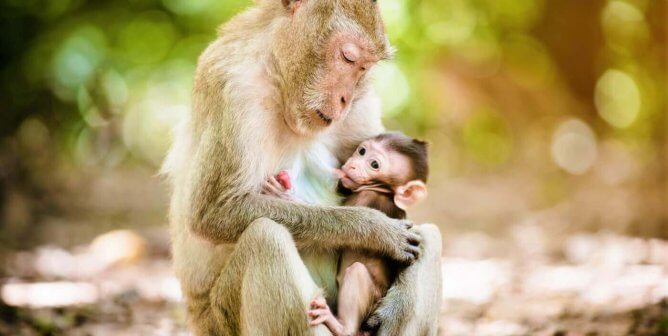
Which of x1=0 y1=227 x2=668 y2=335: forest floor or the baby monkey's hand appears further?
x1=0 y1=227 x2=668 y2=335: forest floor

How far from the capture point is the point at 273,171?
6352 mm

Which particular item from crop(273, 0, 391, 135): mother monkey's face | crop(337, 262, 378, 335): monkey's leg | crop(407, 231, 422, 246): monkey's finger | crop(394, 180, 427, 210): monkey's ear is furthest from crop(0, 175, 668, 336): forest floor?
crop(273, 0, 391, 135): mother monkey's face

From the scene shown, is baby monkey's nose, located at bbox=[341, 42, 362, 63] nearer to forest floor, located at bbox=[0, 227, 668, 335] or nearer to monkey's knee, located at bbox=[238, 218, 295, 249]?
monkey's knee, located at bbox=[238, 218, 295, 249]

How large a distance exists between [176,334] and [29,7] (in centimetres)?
615

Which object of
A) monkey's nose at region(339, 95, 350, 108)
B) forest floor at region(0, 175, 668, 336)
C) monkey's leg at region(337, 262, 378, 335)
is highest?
forest floor at region(0, 175, 668, 336)

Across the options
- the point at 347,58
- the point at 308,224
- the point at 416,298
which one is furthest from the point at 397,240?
the point at 347,58

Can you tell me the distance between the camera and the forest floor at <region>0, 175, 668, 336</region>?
8.68 meters

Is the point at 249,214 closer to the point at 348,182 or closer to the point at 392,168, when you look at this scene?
the point at 348,182

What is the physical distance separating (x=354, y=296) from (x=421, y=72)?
935 cm

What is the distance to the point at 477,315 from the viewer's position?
9234 mm

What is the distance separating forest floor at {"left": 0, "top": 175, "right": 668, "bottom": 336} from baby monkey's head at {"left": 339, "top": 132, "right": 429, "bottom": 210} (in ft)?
8.14

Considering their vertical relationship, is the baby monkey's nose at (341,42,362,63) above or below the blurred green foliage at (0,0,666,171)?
below

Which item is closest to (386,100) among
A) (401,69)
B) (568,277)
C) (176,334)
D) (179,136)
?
(401,69)

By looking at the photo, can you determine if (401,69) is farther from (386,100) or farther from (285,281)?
(285,281)
